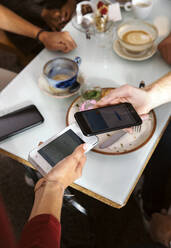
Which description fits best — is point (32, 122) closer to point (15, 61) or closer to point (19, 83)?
point (19, 83)

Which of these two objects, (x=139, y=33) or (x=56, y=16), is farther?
(x=56, y=16)

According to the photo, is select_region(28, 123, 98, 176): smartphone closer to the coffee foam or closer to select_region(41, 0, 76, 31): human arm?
the coffee foam

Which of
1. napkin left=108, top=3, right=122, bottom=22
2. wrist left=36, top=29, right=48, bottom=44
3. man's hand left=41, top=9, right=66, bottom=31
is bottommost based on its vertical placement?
napkin left=108, top=3, right=122, bottom=22

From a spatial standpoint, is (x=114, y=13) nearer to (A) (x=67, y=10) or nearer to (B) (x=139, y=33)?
(B) (x=139, y=33)

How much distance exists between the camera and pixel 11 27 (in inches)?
54.7

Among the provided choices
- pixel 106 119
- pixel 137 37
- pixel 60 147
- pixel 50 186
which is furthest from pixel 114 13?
pixel 50 186

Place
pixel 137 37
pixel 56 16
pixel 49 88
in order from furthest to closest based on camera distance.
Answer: pixel 56 16 → pixel 137 37 → pixel 49 88

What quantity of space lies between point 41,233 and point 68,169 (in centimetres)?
18

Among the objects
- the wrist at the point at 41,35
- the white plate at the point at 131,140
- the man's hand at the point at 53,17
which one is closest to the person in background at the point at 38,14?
the man's hand at the point at 53,17

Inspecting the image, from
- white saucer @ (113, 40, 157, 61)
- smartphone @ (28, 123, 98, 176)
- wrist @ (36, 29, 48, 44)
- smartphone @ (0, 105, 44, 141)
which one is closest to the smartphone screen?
smartphone @ (28, 123, 98, 176)

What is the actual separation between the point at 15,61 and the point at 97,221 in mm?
1574

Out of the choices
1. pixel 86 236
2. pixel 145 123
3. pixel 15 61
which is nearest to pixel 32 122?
pixel 145 123

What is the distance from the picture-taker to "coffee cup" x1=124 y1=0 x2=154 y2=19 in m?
1.23

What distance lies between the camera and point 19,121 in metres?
0.91
